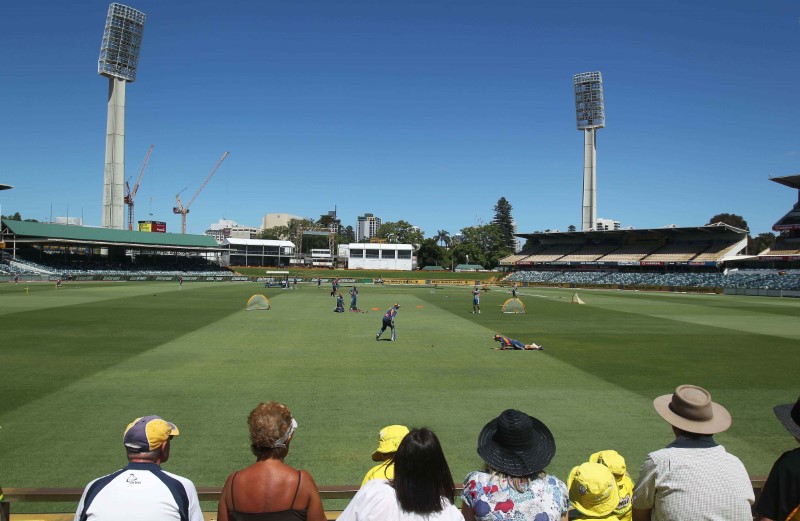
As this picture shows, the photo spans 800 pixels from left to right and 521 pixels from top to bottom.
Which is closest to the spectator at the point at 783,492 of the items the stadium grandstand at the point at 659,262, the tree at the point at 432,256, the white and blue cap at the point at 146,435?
the white and blue cap at the point at 146,435

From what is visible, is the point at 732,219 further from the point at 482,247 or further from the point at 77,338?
the point at 77,338

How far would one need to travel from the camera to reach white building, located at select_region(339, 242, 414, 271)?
461 feet

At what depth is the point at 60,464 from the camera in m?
8.26

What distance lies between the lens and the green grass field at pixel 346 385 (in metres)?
8.96

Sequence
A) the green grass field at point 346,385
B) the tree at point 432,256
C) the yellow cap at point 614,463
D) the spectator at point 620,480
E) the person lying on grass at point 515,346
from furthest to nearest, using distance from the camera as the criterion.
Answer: the tree at point 432,256 → the person lying on grass at point 515,346 → the green grass field at point 346,385 → the yellow cap at point 614,463 → the spectator at point 620,480

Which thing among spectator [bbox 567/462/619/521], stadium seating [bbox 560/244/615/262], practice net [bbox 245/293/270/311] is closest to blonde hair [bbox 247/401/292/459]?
spectator [bbox 567/462/619/521]

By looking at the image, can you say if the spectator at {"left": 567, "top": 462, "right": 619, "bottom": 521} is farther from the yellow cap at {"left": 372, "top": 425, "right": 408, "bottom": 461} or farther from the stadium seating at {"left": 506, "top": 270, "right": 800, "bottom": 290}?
the stadium seating at {"left": 506, "top": 270, "right": 800, "bottom": 290}

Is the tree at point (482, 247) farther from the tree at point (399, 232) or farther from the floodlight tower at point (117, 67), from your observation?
the floodlight tower at point (117, 67)

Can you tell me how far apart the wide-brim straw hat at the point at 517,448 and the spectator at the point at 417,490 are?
1.68 ft

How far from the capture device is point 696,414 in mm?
3752

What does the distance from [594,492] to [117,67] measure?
10505 centimetres

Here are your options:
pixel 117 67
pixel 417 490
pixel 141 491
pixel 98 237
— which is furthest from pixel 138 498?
pixel 117 67

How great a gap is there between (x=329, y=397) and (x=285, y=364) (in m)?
4.35

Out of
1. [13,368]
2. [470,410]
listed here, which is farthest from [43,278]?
[470,410]
